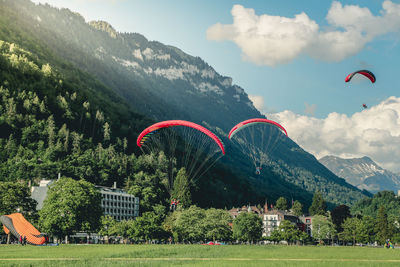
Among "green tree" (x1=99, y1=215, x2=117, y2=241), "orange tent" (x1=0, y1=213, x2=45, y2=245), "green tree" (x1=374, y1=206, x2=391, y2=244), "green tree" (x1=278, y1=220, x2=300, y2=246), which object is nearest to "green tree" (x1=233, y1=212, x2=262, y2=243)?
"green tree" (x1=278, y1=220, x2=300, y2=246)

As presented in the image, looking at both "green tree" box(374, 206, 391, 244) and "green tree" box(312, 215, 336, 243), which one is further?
"green tree" box(312, 215, 336, 243)

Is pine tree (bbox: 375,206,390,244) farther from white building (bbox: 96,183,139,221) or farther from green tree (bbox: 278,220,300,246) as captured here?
white building (bbox: 96,183,139,221)

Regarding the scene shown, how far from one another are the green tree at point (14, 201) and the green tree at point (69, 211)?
880 cm

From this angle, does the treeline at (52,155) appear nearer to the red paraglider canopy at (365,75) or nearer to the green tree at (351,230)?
the green tree at (351,230)

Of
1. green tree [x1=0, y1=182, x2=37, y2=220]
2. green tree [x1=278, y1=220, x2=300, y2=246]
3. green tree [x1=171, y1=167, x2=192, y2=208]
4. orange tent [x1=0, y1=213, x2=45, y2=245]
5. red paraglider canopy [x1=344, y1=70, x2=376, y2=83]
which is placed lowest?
green tree [x1=278, y1=220, x2=300, y2=246]

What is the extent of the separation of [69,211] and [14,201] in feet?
51.8

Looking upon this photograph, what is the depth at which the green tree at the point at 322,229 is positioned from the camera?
161 metres

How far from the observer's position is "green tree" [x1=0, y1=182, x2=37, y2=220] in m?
82.9

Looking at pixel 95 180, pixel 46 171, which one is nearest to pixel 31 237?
pixel 46 171

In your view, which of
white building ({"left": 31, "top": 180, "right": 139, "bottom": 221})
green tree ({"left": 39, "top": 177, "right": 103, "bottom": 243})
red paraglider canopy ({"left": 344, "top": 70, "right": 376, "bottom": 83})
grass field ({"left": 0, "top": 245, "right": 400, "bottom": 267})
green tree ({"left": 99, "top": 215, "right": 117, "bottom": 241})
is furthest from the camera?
Answer: white building ({"left": 31, "top": 180, "right": 139, "bottom": 221})

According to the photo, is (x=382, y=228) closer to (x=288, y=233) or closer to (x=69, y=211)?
(x=288, y=233)

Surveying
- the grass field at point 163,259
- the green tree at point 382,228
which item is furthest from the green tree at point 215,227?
the green tree at point 382,228

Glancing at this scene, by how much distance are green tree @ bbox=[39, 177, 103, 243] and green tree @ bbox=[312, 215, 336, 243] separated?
105 meters

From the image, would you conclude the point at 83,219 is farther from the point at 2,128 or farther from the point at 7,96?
the point at 7,96
